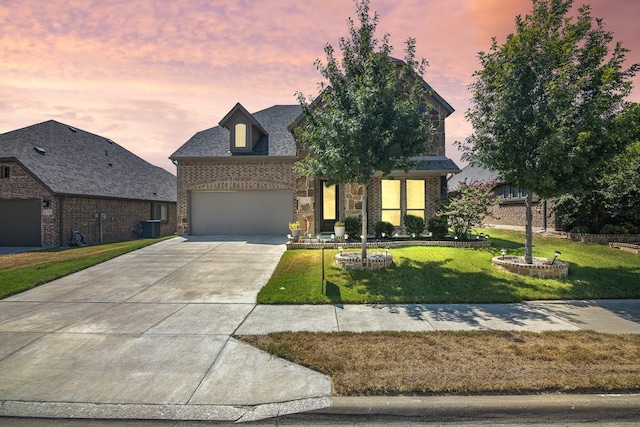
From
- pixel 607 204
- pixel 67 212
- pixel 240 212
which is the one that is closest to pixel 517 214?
pixel 607 204

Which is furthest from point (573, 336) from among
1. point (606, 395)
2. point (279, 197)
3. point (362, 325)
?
point (279, 197)

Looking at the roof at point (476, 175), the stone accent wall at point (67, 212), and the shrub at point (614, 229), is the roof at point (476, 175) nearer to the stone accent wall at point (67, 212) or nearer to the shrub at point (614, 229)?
the shrub at point (614, 229)

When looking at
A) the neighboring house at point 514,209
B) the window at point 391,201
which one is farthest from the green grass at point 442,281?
the neighboring house at point 514,209

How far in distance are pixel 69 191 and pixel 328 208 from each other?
14746 millimetres

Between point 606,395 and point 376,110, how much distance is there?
8.17m

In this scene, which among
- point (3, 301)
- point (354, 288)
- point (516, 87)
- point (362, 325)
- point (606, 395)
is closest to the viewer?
point (606, 395)

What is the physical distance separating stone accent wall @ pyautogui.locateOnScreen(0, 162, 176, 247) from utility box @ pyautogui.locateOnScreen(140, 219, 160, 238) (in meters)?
0.96

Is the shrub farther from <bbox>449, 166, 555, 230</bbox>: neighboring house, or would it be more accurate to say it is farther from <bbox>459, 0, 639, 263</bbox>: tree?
<bbox>459, 0, 639, 263</bbox>: tree

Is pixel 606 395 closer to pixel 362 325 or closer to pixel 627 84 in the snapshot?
pixel 362 325

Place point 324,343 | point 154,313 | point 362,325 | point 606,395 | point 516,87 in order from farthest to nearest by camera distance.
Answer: point 516,87 < point 154,313 < point 362,325 < point 324,343 < point 606,395

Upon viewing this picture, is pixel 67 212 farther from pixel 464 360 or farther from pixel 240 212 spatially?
pixel 464 360

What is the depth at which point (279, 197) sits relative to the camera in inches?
757

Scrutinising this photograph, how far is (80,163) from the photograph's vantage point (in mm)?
22547

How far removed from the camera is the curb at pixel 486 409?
3.83 meters
